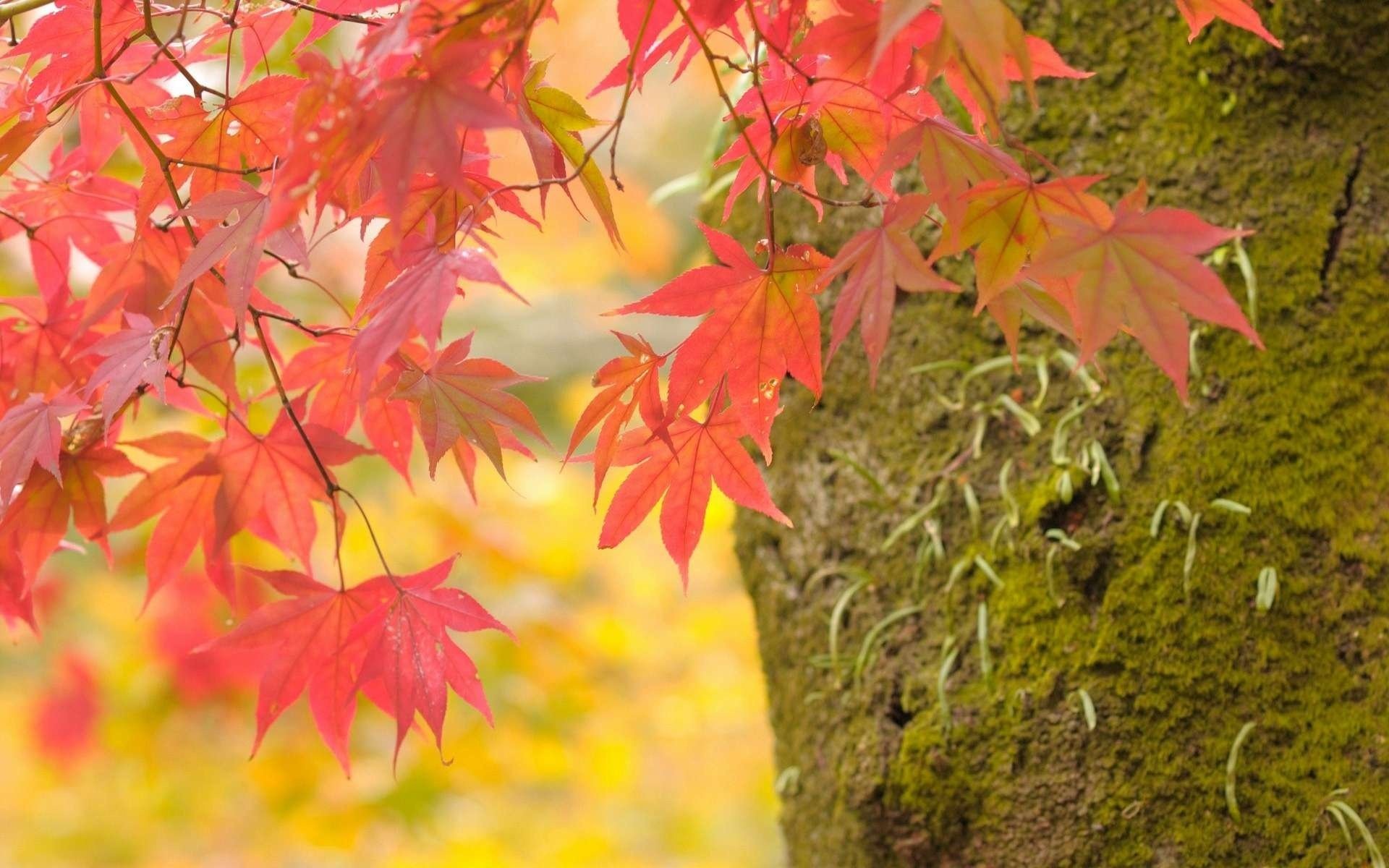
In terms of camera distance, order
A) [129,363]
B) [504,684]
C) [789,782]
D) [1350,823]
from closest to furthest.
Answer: [129,363] < [1350,823] < [789,782] < [504,684]

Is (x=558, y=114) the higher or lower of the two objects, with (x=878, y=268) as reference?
higher

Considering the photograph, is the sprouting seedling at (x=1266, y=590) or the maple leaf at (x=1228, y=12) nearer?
the maple leaf at (x=1228, y=12)

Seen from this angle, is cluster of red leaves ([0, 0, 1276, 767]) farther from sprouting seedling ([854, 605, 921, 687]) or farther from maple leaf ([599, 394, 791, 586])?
sprouting seedling ([854, 605, 921, 687])

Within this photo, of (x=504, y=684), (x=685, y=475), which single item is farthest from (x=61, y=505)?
(x=504, y=684)

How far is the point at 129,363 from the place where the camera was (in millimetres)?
725

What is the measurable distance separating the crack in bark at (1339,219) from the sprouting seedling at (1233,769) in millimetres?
382

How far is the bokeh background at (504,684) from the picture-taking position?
3283 mm

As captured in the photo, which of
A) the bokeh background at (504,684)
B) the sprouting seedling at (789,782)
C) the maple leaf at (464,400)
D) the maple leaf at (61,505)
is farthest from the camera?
the bokeh background at (504,684)

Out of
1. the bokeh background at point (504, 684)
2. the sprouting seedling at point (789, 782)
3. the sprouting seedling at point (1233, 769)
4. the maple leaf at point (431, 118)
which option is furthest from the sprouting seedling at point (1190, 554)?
the bokeh background at point (504, 684)

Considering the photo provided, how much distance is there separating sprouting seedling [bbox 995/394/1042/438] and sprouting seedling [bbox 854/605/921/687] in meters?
0.20

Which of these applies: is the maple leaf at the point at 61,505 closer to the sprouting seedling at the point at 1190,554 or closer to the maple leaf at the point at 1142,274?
the maple leaf at the point at 1142,274

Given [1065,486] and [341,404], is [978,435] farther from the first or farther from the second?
[341,404]

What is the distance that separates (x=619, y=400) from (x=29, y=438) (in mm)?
395

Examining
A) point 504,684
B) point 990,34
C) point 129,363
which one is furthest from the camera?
point 504,684
